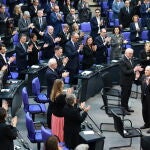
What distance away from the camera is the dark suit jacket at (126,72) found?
497 inches

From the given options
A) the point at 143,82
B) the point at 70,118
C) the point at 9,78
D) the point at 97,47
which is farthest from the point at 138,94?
the point at 70,118

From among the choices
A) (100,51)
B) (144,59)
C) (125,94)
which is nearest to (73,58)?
(100,51)

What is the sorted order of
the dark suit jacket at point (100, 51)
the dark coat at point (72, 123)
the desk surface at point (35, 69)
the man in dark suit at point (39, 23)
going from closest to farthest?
the dark coat at point (72, 123), the desk surface at point (35, 69), the dark suit jacket at point (100, 51), the man in dark suit at point (39, 23)

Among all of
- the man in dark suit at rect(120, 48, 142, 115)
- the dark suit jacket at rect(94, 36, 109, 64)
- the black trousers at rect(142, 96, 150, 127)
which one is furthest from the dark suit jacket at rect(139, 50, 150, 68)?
the black trousers at rect(142, 96, 150, 127)

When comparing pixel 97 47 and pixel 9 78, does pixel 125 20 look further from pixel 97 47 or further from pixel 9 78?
pixel 9 78

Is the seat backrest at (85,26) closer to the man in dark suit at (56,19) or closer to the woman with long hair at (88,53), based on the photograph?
the man in dark suit at (56,19)

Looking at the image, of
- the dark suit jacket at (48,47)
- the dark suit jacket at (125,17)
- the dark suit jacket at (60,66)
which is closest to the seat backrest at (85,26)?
the dark suit jacket at (125,17)

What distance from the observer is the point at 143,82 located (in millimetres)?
11898

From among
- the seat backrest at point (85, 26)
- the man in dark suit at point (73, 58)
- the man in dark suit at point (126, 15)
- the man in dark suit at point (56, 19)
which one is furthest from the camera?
the man in dark suit at point (126, 15)

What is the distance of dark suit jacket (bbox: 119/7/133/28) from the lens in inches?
754

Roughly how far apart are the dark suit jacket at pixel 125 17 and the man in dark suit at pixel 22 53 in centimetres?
596

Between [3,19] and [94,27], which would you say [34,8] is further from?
[94,27]

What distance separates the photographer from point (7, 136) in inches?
329

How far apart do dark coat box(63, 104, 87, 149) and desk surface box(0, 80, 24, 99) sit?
252 cm
